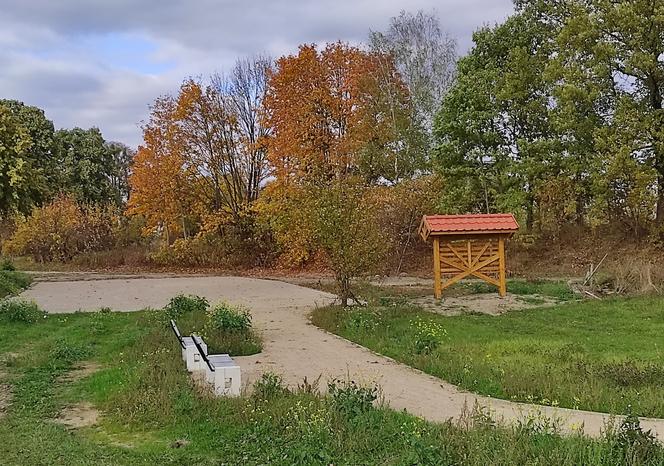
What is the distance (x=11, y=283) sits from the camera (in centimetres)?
2100

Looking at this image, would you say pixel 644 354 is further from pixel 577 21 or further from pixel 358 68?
pixel 358 68

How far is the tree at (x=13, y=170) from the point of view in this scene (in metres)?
18.0

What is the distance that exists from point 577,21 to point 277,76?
12.8 meters

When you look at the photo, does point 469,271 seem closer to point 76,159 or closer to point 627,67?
point 627,67

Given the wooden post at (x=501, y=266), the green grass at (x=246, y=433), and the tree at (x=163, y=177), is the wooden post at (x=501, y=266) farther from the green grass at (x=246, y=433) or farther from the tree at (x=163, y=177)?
the tree at (x=163, y=177)

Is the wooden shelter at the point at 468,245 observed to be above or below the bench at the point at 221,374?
above

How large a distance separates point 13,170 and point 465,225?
1247 cm

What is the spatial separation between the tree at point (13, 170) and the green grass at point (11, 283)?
2.36m

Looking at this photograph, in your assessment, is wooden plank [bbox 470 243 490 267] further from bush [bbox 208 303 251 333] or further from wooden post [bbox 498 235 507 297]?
bush [bbox 208 303 251 333]

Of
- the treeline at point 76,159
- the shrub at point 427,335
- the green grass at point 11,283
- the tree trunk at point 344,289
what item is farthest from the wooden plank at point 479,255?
the treeline at point 76,159

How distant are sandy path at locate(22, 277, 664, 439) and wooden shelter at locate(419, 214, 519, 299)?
10.7ft

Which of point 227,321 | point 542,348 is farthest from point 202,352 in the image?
point 542,348

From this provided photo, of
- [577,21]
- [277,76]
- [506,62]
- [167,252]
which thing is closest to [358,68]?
[277,76]

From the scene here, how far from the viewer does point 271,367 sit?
917 centimetres
